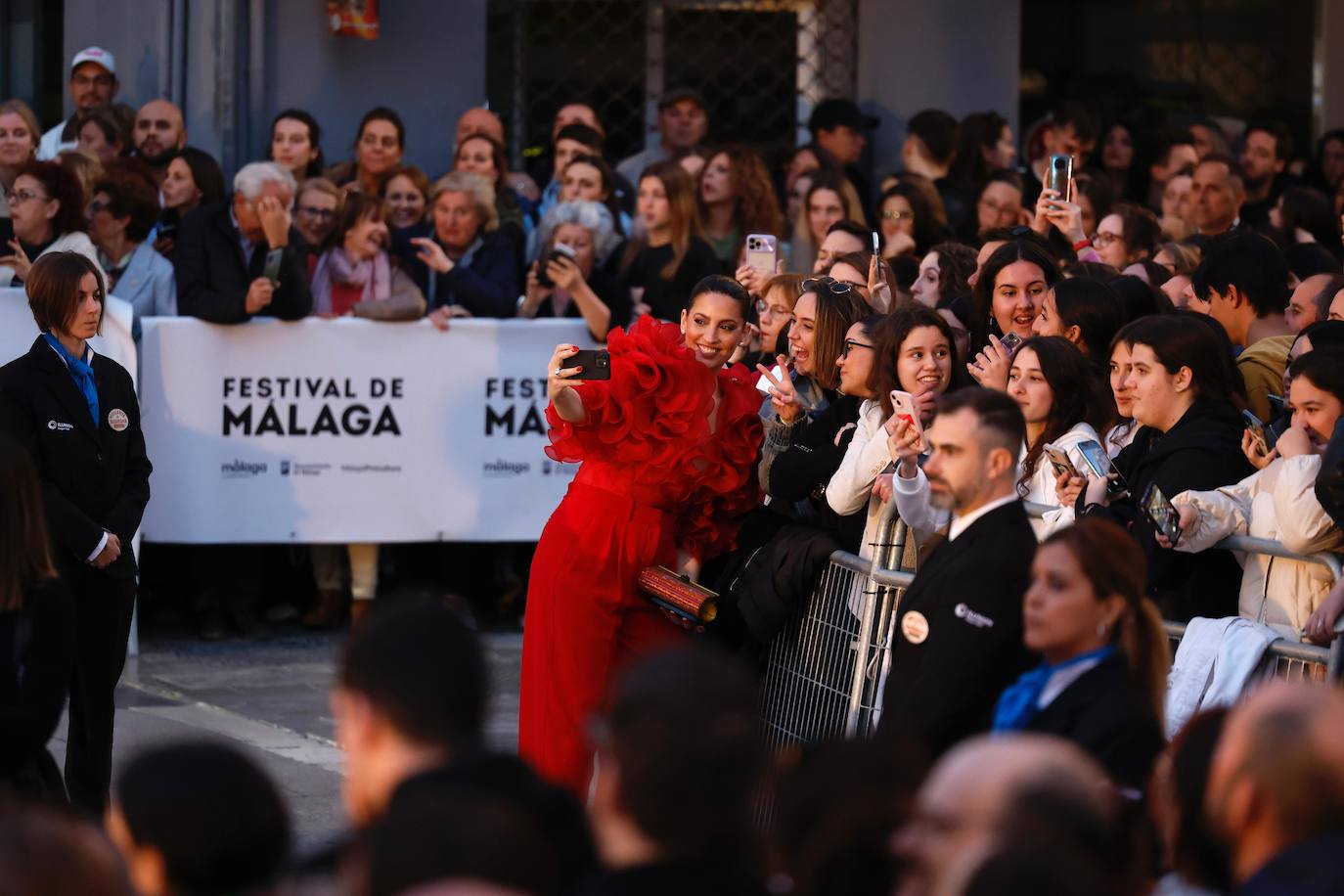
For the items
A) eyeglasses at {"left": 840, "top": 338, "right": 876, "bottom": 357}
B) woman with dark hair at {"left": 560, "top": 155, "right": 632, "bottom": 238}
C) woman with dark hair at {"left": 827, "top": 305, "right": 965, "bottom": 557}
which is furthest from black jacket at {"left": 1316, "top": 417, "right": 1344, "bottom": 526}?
woman with dark hair at {"left": 560, "top": 155, "right": 632, "bottom": 238}

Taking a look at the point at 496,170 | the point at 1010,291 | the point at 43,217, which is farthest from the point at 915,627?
the point at 496,170

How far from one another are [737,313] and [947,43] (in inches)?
277

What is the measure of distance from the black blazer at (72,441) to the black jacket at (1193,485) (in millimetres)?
3188

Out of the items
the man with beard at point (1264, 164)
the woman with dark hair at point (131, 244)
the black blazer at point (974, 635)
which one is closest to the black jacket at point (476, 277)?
the woman with dark hair at point (131, 244)

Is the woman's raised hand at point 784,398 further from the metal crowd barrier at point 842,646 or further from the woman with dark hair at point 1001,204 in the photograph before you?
the woman with dark hair at point 1001,204

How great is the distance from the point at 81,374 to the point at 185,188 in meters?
3.66

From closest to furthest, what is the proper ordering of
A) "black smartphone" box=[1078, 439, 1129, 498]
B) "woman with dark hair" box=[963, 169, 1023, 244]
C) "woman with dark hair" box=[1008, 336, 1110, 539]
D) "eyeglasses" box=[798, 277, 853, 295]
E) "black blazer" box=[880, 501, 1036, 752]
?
1. "black blazer" box=[880, 501, 1036, 752]
2. "black smartphone" box=[1078, 439, 1129, 498]
3. "woman with dark hair" box=[1008, 336, 1110, 539]
4. "eyeglasses" box=[798, 277, 853, 295]
5. "woman with dark hair" box=[963, 169, 1023, 244]

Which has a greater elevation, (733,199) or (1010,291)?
(733,199)

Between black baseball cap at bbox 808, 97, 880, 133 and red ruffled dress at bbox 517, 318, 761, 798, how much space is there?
563cm

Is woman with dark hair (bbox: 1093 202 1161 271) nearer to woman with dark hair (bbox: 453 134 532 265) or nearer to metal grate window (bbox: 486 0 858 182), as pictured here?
woman with dark hair (bbox: 453 134 532 265)

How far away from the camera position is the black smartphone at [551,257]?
381 inches

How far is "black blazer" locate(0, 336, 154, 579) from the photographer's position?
662 cm

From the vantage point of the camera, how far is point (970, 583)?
4625 mm

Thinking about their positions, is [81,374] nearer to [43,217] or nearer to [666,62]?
[43,217]
